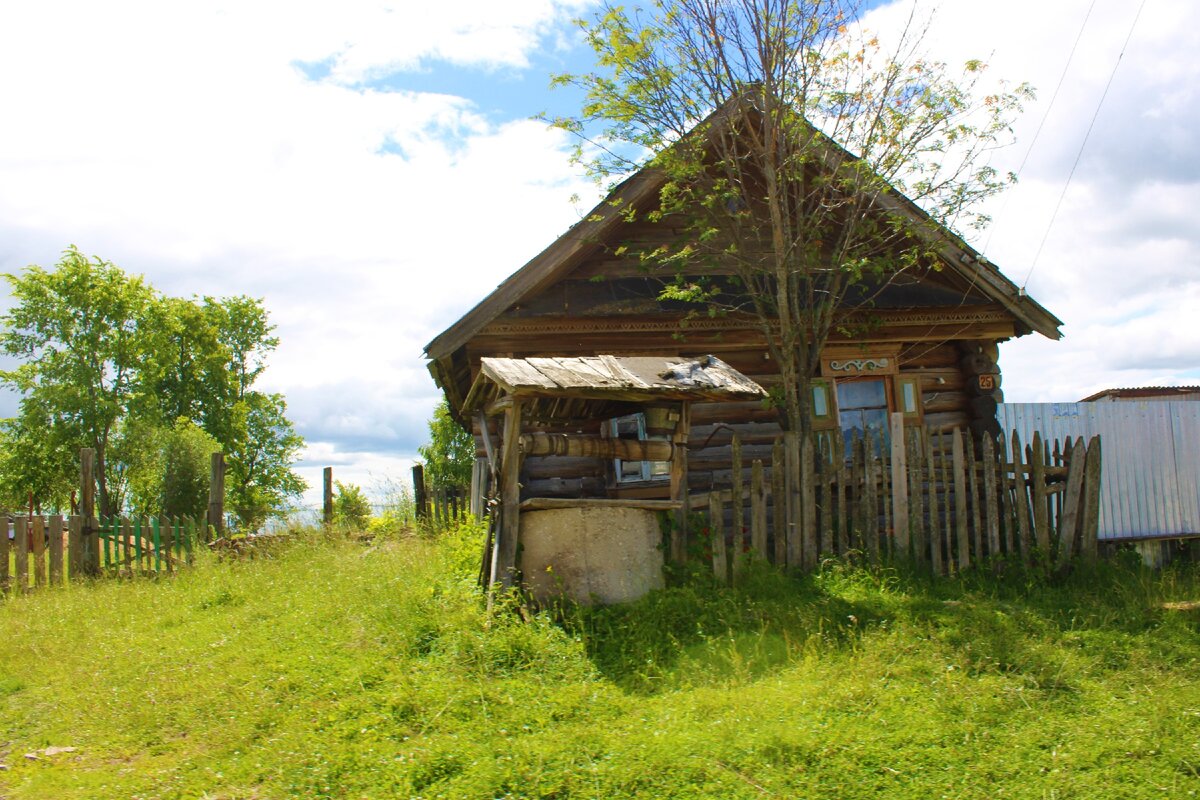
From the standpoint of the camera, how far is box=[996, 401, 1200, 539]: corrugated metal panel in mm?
12000

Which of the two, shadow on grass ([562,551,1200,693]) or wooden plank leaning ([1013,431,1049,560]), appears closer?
shadow on grass ([562,551,1200,693])

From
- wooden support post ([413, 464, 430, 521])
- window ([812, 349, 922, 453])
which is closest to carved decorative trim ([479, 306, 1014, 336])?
window ([812, 349, 922, 453])

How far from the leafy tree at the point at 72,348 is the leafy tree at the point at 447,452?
10.1 m

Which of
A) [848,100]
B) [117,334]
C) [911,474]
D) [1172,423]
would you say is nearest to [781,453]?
[911,474]

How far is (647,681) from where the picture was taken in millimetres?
6027

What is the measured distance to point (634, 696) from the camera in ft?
19.0

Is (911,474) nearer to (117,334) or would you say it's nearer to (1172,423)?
(1172,423)

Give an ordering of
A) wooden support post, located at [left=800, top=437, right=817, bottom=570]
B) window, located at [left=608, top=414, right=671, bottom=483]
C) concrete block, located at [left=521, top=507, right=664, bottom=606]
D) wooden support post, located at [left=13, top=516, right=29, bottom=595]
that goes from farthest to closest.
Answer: window, located at [left=608, top=414, right=671, bottom=483] → wooden support post, located at [left=13, top=516, right=29, bottom=595] → wooden support post, located at [left=800, top=437, right=817, bottom=570] → concrete block, located at [left=521, top=507, right=664, bottom=606]

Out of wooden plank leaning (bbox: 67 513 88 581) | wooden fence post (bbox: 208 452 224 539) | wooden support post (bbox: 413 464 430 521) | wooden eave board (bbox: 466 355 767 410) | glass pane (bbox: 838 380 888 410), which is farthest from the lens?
wooden support post (bbox: 413 464 430 521)

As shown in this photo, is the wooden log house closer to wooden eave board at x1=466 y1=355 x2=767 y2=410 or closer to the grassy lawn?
wooden eave board at x1=466 y1=355 x2=767 y2=410

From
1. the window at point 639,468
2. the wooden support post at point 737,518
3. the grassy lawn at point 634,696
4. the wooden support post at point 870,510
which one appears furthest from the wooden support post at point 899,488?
the window at point 639,468

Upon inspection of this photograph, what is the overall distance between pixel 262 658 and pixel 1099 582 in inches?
306

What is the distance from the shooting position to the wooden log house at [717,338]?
36.2ft

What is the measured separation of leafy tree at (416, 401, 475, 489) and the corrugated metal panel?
21.9 meters
